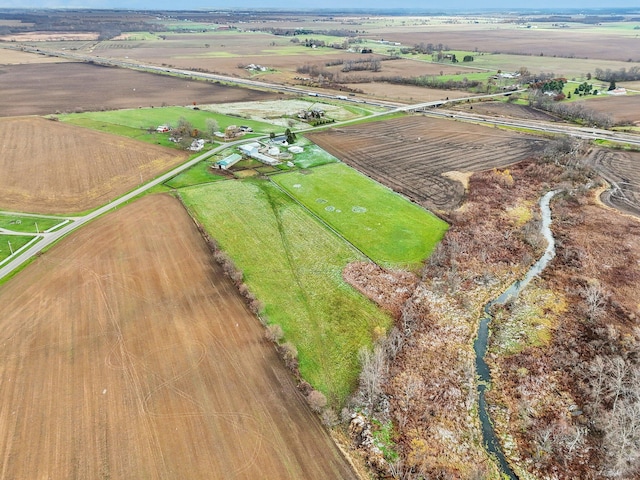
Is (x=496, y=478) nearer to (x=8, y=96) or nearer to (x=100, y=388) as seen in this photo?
(x=100, y=388)

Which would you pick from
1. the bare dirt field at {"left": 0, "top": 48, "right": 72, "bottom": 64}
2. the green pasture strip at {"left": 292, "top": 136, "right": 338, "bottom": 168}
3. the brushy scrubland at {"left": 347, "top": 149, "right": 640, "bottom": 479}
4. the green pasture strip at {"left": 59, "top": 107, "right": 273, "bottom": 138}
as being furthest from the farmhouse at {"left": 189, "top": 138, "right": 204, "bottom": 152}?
the bare dirt field at {"left": 0, "top": 48, "right": 72, "bottom": 64}

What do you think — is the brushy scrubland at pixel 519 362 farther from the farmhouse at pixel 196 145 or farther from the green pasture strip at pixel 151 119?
the green pasture strip at pixel 151 119

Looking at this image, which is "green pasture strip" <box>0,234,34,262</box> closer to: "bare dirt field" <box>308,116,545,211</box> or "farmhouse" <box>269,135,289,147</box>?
"farmhouse" <box>269,135,289,147</box>

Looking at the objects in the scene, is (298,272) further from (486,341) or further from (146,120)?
(146,120)

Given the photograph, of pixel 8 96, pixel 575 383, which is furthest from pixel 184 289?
pixel 8 96

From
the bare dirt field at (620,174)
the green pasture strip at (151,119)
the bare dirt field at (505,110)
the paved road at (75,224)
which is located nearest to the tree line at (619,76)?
the bare dirt field at (505,110)

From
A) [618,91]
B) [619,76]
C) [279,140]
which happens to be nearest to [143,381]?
[279,140]
